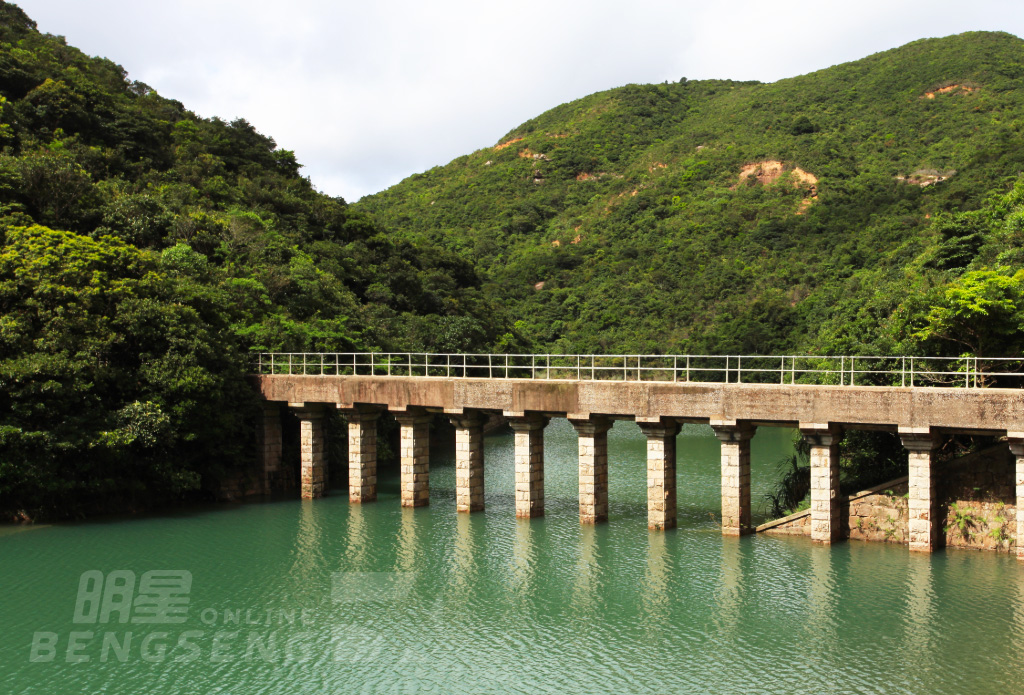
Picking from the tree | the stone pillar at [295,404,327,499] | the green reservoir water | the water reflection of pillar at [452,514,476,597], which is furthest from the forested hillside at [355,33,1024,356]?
the stone pillar at [295,404,327,499]

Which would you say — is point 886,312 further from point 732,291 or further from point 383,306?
point 732,291

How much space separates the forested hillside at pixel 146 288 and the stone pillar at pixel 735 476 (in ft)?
63.6

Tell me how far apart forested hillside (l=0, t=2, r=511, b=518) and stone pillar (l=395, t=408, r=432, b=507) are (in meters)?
7.32

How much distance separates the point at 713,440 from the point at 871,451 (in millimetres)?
27406

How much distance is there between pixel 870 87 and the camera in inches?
4631

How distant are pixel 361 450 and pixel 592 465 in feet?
34.6

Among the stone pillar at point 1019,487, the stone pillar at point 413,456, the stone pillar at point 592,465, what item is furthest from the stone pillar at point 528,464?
the stone pillar at point 1019,487

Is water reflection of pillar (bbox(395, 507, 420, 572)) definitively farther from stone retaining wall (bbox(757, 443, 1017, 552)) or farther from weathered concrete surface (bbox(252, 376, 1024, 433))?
stone retaining wall (bbox(757, 443, 1017, 552))

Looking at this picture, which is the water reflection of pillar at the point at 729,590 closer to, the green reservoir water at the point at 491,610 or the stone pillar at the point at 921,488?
the green reservoir water at the point at 491,610

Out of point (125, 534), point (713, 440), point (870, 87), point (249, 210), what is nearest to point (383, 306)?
point (249, 210)

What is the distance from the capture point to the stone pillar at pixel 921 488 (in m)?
23.8

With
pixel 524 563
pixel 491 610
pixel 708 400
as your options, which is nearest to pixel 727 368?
pixel 708 400

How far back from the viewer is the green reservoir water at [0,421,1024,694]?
693 inches

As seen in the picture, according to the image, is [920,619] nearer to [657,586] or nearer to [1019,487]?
[1019,487]
